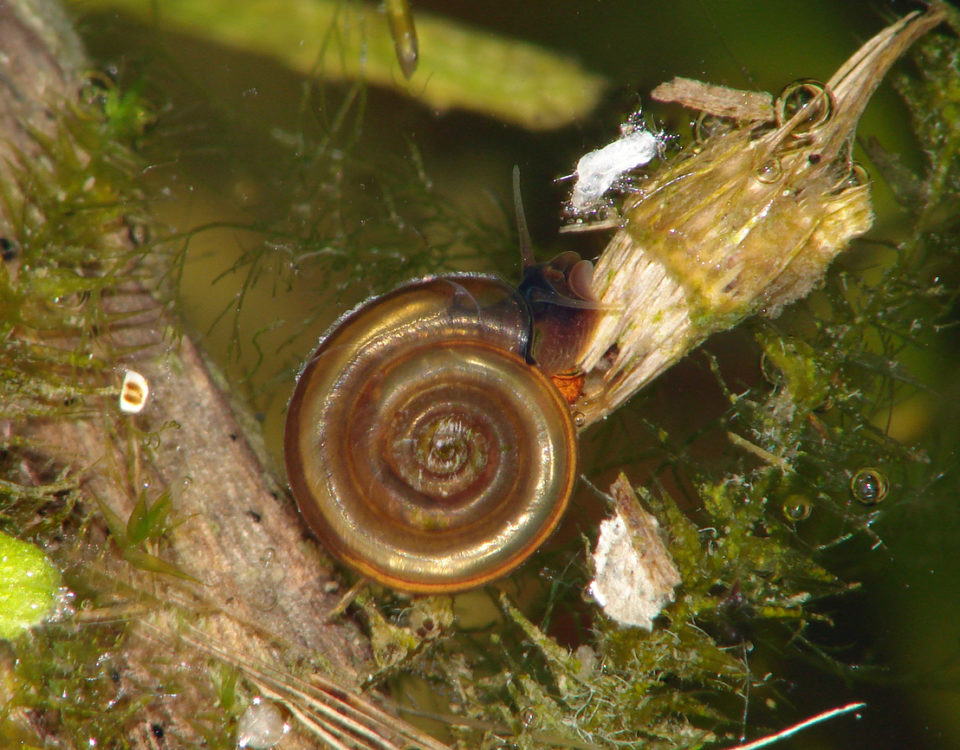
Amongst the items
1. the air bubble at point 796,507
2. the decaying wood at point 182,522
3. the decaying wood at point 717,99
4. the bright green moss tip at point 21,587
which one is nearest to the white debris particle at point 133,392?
the decaying wood at point 182,522

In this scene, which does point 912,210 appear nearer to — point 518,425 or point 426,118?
point 518,425

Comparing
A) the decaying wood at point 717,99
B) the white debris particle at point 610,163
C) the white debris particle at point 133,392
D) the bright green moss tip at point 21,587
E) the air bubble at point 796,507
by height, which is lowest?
the bright green moss tip at point 21,587

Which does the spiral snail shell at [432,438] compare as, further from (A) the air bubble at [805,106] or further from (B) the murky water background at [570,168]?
(A) the air bubble at [805,106]

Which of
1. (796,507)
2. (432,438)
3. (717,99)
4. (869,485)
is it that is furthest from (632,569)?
(717,99)

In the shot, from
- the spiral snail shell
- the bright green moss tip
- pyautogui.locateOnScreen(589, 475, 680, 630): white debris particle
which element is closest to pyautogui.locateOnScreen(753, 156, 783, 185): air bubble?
the spiral snail shell

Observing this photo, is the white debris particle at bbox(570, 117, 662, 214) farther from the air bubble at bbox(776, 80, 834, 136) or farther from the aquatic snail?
the air bubble at bbox(776, 80, 834, 136)

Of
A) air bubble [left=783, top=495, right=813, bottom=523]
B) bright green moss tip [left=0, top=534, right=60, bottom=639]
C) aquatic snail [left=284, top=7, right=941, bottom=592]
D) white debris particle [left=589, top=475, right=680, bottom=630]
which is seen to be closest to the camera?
bright green moss tip [left=0, top=534, right=60, bottom=639]

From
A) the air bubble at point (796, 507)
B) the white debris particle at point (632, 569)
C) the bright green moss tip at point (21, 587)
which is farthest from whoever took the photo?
the air bubble at point (796, 507)
